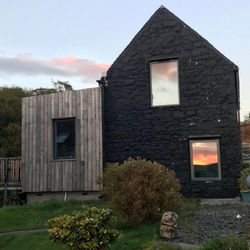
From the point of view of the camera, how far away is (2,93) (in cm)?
3553

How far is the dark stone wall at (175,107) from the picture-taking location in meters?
13.8

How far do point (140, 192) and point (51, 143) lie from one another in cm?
792

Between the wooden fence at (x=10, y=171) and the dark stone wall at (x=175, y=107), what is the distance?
453 centimetres

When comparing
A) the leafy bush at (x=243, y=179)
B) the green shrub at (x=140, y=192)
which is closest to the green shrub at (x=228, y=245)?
the green shrub at (x=140, y=192)

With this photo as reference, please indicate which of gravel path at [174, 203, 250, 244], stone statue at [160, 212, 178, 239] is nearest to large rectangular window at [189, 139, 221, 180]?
gravel path at [174, 203, 250, 244]

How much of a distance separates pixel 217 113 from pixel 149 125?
2694 millimetres

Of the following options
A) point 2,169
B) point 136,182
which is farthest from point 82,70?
point 136,182

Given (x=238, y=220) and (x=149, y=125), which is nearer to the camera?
(x=238, y=220)

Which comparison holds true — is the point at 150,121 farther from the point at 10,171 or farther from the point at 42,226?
the point at 10,171

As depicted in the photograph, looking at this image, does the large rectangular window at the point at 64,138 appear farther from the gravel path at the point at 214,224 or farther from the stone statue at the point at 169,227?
the stone statue at the point at 169,227

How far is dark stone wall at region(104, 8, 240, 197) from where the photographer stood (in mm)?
13789

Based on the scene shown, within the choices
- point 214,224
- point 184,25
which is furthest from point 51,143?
point 214,224

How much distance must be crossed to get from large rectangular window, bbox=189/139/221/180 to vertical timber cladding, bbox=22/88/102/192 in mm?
3738

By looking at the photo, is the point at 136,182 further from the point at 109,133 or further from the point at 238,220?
the point at 109,133
